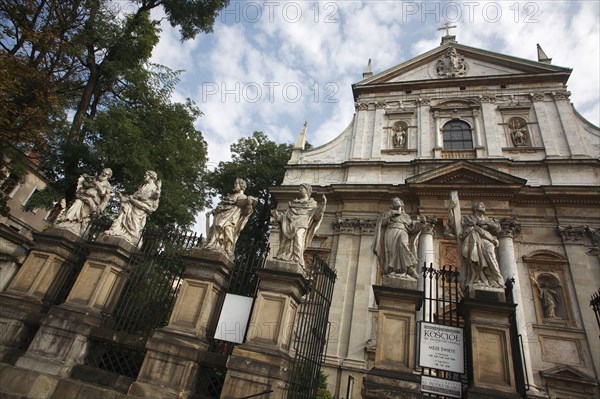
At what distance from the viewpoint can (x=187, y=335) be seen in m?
5.91

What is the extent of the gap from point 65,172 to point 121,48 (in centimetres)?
478

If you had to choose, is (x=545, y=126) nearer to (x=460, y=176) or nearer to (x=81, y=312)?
(x=460, y=176)

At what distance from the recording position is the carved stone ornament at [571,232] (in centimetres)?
1333

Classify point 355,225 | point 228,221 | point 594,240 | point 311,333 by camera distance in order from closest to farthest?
point 311,333
point 228,221
point 594,240
point 355,225

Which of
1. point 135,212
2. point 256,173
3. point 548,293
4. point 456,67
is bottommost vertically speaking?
point 135,212

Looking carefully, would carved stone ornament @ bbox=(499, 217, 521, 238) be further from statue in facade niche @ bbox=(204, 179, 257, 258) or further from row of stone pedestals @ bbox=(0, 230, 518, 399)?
statue in facade niche @ bbox=(204, 179, 257, 258)

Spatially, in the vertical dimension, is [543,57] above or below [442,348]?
above

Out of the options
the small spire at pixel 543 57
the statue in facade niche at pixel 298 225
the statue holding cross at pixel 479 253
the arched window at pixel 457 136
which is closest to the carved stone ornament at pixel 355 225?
the arched window at pixel 457 136

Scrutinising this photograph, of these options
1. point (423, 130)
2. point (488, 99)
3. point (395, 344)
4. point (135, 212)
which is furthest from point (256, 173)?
point (395, 344)

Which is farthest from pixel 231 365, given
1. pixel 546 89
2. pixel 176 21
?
pixel 546 89

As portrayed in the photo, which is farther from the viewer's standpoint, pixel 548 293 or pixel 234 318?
pixel 548 293

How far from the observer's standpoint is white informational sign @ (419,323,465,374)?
18.4 feet

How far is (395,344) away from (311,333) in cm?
161

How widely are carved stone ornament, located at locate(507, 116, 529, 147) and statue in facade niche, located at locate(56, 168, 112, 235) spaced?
17379 millimetres
